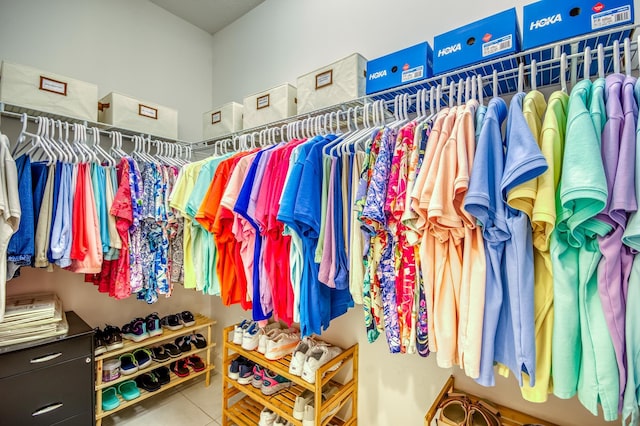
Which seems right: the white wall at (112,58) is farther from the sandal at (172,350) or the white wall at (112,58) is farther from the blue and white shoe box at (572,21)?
the blue and white shoe box at (572,21)

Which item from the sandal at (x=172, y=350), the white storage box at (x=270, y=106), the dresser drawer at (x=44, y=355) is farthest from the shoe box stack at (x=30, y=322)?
the white storage box at (x=270, y=106)

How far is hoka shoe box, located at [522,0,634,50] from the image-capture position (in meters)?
0.88

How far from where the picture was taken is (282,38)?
7.45 feet

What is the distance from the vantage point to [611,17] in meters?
0.88

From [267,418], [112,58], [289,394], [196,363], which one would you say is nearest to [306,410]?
[289,394]

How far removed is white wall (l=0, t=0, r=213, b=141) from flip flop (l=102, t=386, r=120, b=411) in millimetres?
2057

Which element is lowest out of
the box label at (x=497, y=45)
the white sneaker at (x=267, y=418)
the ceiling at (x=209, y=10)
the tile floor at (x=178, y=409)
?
the tile floor at (x=178, y=409)

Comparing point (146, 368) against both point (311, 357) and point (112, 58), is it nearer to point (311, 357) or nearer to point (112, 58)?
point (311, 357)

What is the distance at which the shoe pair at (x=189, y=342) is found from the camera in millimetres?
2359

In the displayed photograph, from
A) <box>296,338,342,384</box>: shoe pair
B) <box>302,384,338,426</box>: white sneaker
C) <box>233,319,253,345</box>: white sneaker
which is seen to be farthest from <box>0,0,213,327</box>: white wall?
<box>302,384,338,426</box>: white sneaker

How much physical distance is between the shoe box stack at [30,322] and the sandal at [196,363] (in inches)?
38.4

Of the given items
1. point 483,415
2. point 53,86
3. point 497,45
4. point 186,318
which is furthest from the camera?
point 186,318

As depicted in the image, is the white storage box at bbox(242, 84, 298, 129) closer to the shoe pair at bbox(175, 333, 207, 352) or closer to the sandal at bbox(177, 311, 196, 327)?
the sandal at bbox(177, 311, 196, 327)

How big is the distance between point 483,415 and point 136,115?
2.59m
